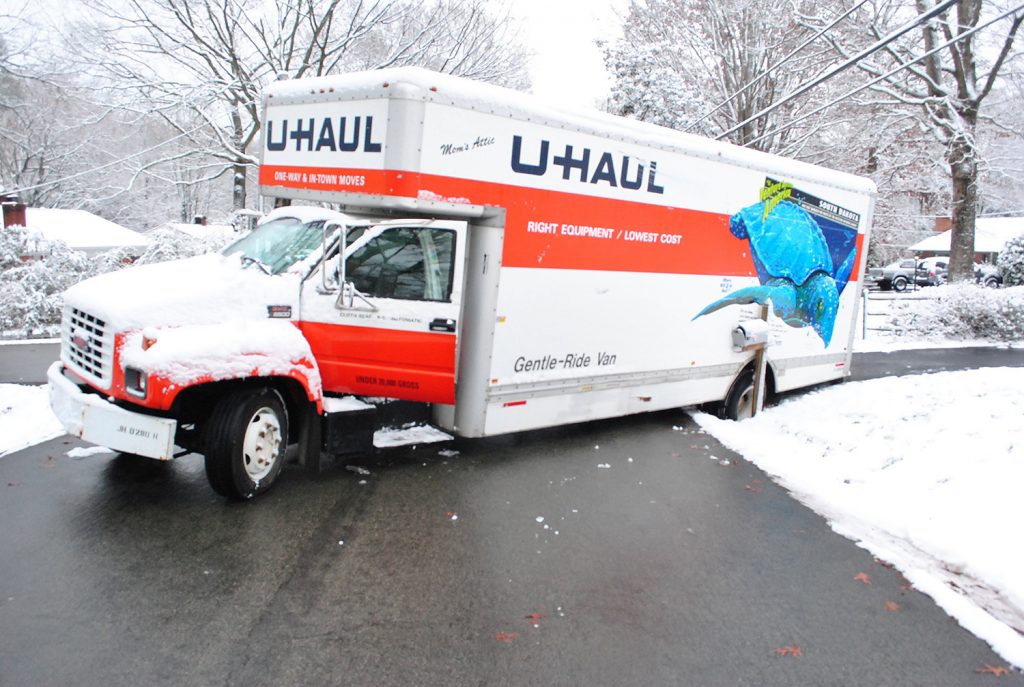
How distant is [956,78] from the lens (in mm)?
22750

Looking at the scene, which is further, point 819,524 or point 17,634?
point 819,524

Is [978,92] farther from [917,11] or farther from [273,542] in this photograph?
[273,542]

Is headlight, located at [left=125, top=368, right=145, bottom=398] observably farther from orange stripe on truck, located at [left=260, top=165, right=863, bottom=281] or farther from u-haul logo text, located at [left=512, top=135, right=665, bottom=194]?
u-haul logo text, located at [left=512, top=135, right=665, bottom=194]

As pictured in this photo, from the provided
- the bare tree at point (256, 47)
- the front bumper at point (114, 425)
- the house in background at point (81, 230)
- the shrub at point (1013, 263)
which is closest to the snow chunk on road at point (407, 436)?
the front bumper at point (114, 425)

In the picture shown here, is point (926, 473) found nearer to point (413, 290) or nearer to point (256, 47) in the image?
point (413, 290)

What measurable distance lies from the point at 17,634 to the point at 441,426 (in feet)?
12.3

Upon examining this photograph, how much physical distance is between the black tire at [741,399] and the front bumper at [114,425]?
6.74m

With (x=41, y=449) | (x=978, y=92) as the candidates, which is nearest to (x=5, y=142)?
(x=41, y=449)

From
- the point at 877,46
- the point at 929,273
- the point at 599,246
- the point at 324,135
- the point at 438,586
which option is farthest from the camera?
the point at 929,273

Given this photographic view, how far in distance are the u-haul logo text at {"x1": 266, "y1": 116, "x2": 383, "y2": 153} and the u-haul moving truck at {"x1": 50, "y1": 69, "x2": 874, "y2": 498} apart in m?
0.02

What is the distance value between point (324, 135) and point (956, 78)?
23007 millimetres

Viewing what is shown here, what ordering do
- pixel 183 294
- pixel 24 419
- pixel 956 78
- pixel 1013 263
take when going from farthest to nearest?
1. pixel 1013 263
2. pixel 956 78
3. pixel 24 419
4. pixel 183 294

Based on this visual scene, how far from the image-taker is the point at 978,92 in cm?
2308

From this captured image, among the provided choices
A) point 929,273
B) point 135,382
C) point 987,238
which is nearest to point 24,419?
point 135,382
